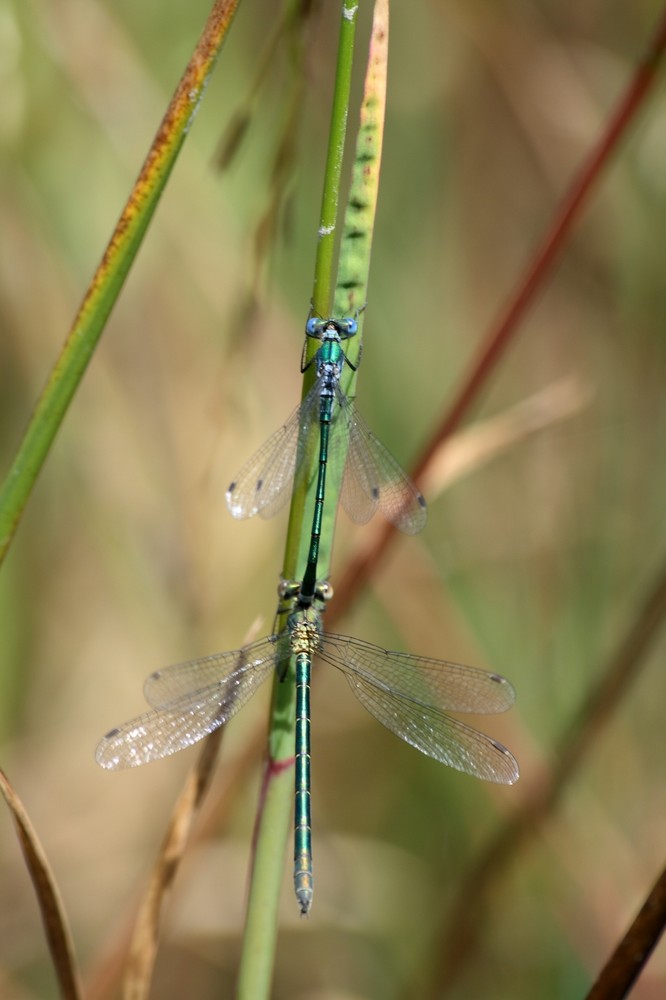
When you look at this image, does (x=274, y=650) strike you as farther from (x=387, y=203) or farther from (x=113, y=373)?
(x=387, y=203)

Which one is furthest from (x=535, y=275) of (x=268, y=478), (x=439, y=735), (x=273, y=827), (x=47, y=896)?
(x=47, y=896)

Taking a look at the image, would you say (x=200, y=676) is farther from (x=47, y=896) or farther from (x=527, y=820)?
(x=527, y=820)

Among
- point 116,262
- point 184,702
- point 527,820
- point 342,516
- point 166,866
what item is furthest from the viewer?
point 342,516

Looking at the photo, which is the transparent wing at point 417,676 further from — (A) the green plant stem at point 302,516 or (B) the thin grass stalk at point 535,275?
(A) the green plant stem at point 302,516

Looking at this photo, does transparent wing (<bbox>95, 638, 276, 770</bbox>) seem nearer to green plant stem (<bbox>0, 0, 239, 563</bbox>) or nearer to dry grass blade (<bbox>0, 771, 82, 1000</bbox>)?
dry grass blade (<bbox>0, 771, 82, 1000</bbox>)

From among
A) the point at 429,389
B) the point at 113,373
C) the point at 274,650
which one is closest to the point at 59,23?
the point at 113,373

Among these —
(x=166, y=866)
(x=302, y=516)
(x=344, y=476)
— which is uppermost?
(x=344, y=476)
